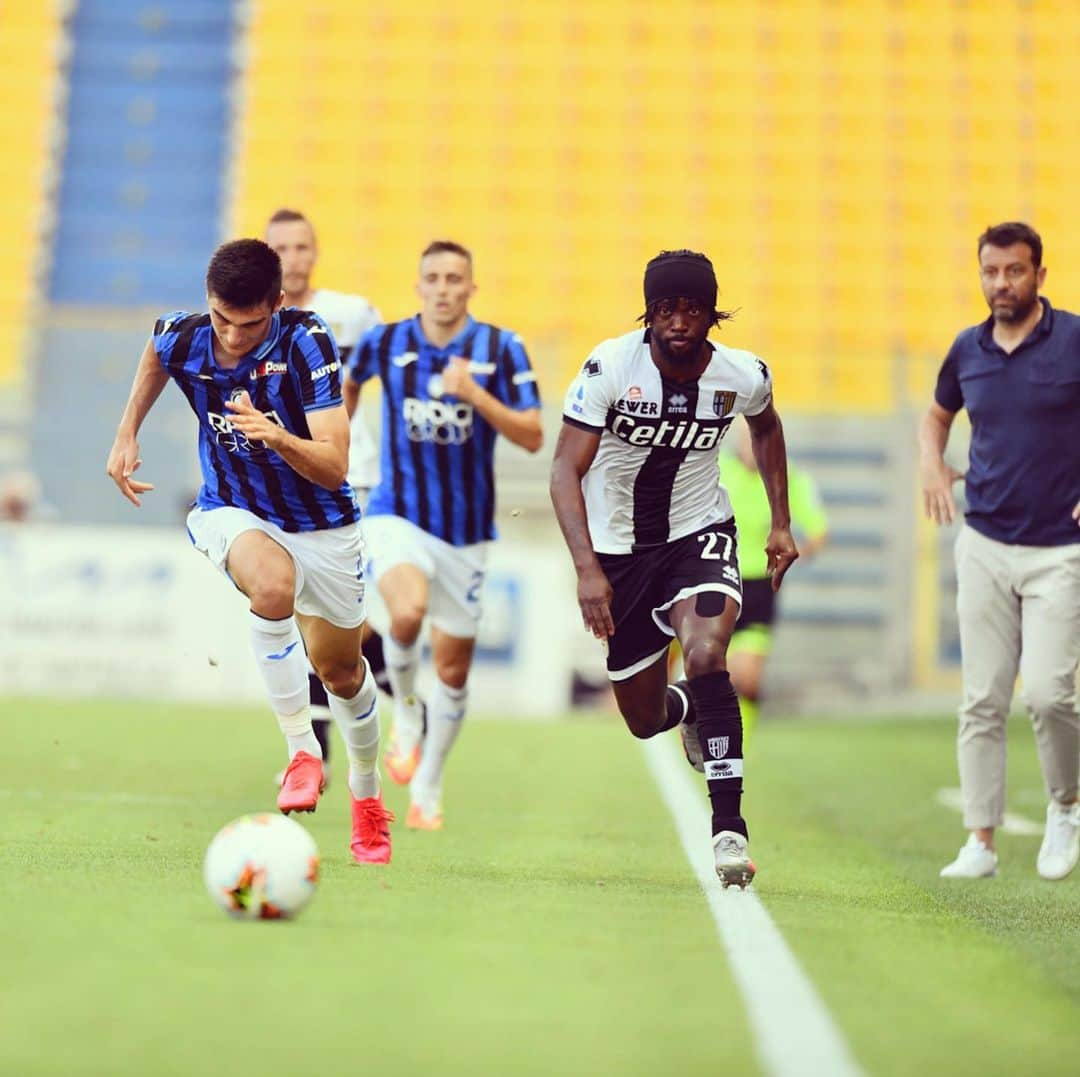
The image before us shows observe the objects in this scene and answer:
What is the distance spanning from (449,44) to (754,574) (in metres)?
15.0

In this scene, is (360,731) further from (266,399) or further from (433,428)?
(433,428)

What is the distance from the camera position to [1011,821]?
31.3 feet

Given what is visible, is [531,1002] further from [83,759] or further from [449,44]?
[449,44]

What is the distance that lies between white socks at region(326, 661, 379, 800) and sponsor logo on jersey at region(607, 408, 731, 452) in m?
1.21

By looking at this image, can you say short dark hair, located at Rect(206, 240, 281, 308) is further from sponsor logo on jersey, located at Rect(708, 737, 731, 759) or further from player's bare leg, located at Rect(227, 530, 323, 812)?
sponsor logo on jersey, located at Rect(708, 737, 731, 759)

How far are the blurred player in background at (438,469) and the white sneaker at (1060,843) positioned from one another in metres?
2.51

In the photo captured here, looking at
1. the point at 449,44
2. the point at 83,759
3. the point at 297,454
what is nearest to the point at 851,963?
the point at 297,454

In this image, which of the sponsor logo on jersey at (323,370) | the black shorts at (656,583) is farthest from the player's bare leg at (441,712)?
the sponsor logo on jersey at (323,370)

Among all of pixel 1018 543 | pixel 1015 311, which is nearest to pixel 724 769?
pixel 1018 543

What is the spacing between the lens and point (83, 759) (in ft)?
34.1

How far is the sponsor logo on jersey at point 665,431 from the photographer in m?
6.19

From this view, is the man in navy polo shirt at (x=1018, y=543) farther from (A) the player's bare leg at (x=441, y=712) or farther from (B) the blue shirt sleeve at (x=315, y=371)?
(B) the blue shirt sleeve at (x=315, y=371)

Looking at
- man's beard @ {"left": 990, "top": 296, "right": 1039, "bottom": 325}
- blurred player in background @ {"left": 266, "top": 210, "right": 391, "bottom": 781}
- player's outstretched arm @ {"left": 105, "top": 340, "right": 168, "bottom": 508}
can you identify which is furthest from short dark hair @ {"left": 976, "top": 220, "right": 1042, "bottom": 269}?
player's outstretched arm @ {"left": 105, "top": 340, "right": 168, "bottom": 508}

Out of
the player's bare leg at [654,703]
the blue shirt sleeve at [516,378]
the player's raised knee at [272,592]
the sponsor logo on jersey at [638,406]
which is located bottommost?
the player's bare leg at [654,703]
